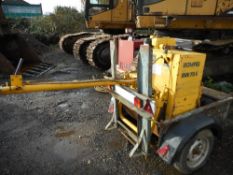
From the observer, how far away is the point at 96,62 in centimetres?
841

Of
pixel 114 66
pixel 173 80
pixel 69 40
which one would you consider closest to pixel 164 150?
pixel 173 80

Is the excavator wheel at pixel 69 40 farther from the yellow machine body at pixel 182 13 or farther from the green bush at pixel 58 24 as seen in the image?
the yellow machine body at pixel 182 13

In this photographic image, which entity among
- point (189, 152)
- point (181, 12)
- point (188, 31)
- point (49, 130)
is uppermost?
point (181, 12)

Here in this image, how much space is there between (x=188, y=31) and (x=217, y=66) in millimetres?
1297

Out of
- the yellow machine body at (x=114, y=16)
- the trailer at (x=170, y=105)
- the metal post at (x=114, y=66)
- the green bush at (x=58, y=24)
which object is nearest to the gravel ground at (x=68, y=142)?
the metal post at (x=114, y=66)

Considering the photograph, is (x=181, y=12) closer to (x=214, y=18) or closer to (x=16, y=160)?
(x=214, y=18)

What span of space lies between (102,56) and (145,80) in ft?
18.8

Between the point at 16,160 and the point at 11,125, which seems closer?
the point at 16,160

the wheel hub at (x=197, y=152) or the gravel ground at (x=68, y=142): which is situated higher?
the wheel hub at (x=197, y=152)

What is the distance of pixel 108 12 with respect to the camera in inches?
350

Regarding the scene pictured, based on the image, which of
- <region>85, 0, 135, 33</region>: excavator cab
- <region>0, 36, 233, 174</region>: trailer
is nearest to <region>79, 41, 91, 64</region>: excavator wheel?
<region>85, 0, 135, 33</region>: excavator cab

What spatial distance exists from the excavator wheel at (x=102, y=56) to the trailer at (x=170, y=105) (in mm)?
4952

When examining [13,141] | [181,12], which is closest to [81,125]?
[13,141]

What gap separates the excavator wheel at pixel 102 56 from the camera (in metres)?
8.34
